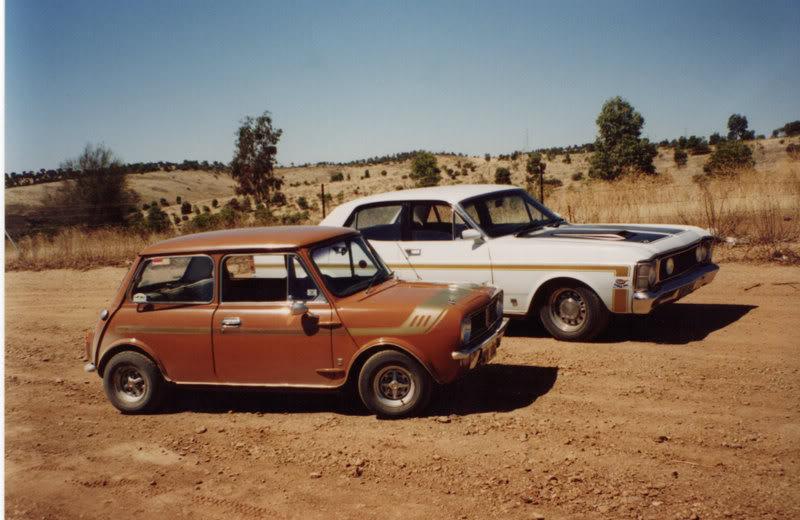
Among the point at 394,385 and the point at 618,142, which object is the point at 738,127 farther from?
the point at 394,385

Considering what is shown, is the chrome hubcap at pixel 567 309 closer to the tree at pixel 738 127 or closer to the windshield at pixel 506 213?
the windshield at pixel 506 213

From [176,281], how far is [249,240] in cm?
86

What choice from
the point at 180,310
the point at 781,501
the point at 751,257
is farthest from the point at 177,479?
the point at 751,257

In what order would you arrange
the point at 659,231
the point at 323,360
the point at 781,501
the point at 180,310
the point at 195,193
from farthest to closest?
the point at 195,193 < the point at 659,231 < the point at 180,310 < the point at 323,360 < the point at 781,501

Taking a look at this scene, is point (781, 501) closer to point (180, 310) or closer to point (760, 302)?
point (180, 310)

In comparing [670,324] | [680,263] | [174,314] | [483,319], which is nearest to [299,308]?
[174,314]

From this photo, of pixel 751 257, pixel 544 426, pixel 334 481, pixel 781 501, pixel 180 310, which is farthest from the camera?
pixel 751 257

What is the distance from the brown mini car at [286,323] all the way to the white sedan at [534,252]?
1365 millimetres

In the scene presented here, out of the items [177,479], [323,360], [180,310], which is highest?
[180,310]

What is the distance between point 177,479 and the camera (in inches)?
189

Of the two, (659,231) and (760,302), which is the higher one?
(659,231)

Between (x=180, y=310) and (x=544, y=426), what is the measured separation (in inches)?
124

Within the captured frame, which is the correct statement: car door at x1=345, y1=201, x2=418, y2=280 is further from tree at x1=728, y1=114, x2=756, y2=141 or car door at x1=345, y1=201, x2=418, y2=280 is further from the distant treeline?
tree at x1=728, y1=114, x2=756, y2=141

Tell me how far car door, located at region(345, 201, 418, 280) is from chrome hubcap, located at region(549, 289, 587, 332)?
5.36ft
